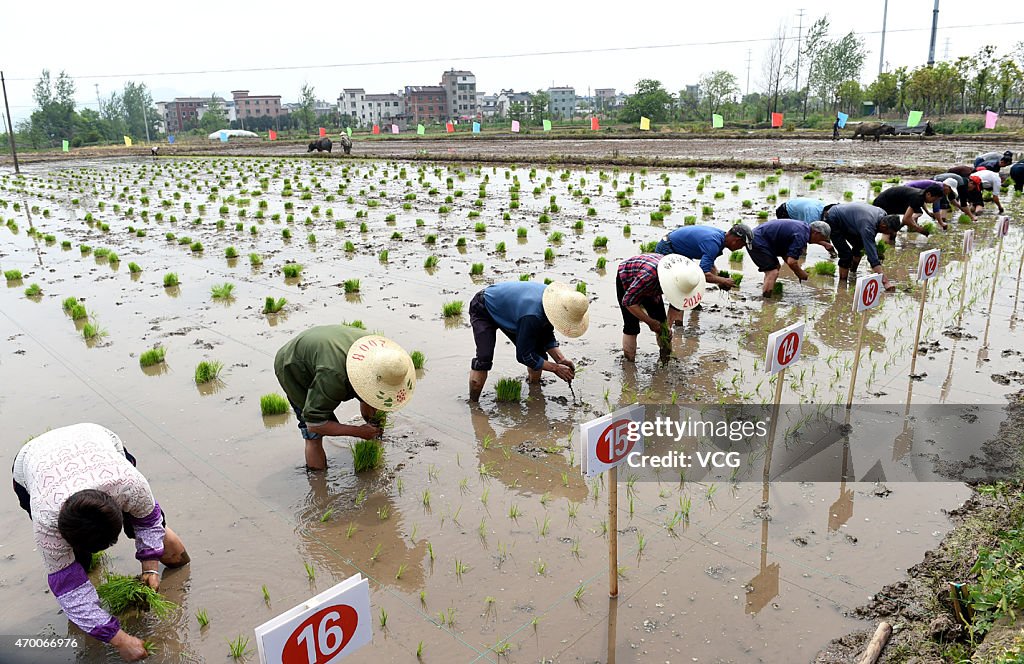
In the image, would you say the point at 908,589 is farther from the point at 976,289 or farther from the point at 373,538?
the point at 976,289

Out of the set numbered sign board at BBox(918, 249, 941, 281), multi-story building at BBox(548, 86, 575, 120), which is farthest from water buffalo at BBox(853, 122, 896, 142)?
multi-story building at BBox(548, 86, 575, 120)

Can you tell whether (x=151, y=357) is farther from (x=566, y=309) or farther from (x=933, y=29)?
(x=933, y=29)

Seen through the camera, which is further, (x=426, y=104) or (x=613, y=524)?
(x=426, y=104)

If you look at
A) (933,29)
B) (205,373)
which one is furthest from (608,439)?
(933,29)

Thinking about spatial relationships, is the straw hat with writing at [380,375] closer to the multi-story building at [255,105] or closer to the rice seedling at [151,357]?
the rice seedling at [151,357]

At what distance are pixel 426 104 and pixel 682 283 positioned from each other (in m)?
100

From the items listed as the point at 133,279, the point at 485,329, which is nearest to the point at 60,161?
the point at 133,279

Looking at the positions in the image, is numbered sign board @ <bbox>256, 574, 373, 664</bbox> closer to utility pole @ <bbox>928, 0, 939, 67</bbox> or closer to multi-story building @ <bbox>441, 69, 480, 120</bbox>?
utility pole @ <bbox>928, 0, 939, 67</bbox>

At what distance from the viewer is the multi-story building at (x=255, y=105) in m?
103

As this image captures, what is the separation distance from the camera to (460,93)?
10088 centimetres

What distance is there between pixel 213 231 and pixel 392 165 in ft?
48.6

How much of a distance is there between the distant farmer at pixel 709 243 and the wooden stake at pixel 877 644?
13.9 ft

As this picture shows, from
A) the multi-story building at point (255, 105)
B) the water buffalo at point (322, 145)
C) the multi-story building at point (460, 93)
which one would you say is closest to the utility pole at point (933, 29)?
the water buffalo at point (322, 145)

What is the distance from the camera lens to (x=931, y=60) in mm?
48000
